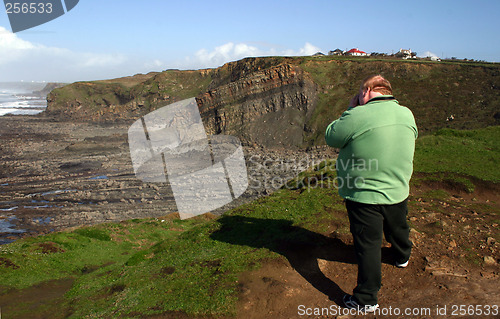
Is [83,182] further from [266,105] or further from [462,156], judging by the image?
[462,156]

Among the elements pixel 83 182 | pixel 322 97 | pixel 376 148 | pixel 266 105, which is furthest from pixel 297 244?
pixel 322 97

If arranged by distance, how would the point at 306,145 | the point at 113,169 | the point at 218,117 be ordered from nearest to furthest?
the point at 113,169
the point at 306,145
the point at 218,117

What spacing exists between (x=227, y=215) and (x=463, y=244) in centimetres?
526

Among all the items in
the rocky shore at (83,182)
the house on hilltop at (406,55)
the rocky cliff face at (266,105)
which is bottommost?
the rocky shore at (83,182)

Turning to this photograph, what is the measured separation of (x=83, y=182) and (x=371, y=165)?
40.0m

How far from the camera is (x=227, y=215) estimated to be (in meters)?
9.20

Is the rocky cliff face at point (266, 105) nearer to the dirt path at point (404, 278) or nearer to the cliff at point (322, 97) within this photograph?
the cliff at point (322, 97)

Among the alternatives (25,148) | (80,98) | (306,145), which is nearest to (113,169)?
(25,148)

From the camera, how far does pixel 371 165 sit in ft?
13.5

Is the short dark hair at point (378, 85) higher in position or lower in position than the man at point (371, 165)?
higher

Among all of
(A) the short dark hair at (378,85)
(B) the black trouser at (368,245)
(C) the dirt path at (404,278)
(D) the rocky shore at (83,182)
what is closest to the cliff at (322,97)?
(D) the rocky shore at (83,182)

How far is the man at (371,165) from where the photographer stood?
159 inches

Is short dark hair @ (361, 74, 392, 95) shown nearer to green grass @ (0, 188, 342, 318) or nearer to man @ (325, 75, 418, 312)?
man @ (325, 75, 418, 312)

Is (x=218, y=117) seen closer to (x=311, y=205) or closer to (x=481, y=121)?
(x=481, y=121)
